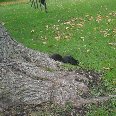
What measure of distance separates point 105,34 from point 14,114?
9.46 metres

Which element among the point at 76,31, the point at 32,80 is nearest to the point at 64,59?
the point at 32,80

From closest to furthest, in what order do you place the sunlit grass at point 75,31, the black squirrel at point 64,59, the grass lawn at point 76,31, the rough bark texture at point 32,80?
the rough bark texture at point 32,80 < the black squirrel at point 64,59 < the grass lawn at point 76,31 < the sunlit grass at point 75,31

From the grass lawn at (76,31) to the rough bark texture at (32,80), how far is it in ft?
3.67

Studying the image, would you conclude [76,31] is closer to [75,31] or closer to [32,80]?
[75,31]

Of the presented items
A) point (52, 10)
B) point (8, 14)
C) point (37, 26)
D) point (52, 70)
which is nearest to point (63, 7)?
point (52, 10)

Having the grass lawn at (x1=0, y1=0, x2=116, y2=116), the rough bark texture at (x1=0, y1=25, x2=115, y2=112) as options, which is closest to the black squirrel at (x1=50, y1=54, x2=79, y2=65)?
the grass lawn at (x1=0, y1=0, x2=116, y2=116)

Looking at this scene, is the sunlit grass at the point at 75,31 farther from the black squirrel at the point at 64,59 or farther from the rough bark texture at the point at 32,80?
the rough bark texture at the point at 32,80

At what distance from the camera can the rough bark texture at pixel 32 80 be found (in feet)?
31.0

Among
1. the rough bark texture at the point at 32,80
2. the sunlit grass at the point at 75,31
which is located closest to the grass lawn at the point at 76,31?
the sunlit grass at the point at 75,31

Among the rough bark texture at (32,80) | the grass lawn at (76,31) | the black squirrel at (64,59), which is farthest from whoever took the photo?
the grass lawn at (76,31)

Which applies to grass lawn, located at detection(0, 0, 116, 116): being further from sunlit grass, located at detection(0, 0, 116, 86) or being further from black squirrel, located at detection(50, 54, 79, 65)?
black squirrel, located at detection(50, 54, 79, 65)

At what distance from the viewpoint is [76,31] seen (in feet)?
61.9

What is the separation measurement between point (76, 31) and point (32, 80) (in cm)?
912

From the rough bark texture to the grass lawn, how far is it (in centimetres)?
112
